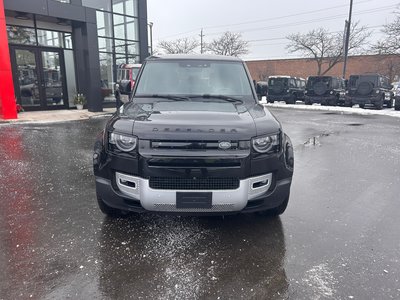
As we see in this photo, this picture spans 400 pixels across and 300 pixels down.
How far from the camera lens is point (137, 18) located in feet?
60.0

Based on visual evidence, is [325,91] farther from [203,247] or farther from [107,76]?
[203,247]

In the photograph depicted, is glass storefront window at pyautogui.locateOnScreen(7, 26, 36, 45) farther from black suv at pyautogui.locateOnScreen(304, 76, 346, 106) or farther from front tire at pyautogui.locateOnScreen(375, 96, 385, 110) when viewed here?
front tire at pyautogui.locateOnScreen(375, 96, 385, 110)

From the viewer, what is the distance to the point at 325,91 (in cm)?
1981

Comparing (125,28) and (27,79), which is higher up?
(125,28)

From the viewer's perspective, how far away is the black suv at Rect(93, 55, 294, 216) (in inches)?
114

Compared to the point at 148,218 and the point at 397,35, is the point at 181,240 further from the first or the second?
the point at 397,35

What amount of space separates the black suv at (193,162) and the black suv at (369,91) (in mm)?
16827

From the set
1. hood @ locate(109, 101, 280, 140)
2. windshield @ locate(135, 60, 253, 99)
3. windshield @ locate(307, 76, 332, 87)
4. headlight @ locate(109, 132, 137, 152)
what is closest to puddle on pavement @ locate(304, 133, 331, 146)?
windshield @ locate(135, 60, 253, 99)

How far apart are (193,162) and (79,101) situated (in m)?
14.7

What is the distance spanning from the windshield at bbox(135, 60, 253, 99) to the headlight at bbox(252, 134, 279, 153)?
132cm

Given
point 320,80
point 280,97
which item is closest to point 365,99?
point 320,80

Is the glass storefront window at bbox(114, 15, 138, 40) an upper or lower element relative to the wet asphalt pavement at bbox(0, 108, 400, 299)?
upper

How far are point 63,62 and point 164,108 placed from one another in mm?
14169

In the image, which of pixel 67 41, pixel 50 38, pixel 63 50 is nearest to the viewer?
pixel 50 38
